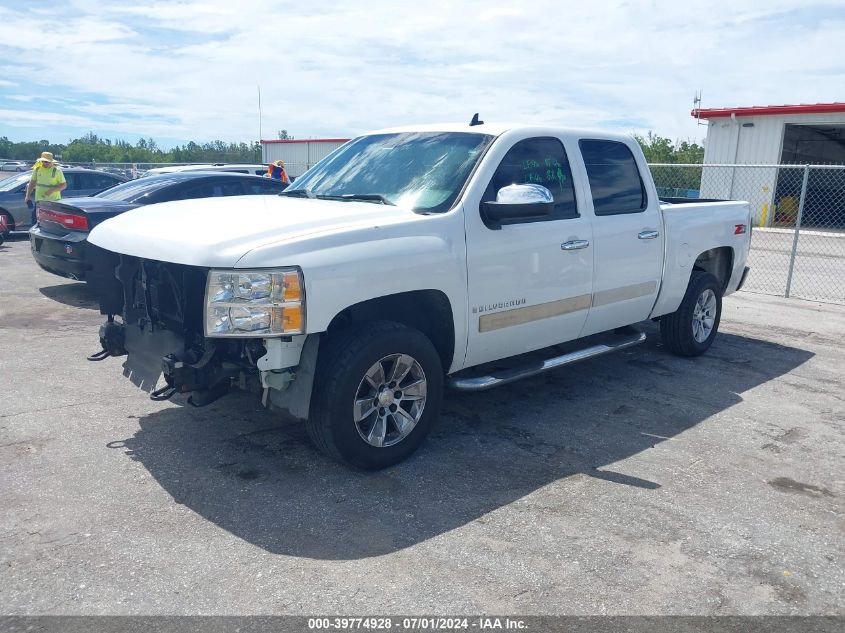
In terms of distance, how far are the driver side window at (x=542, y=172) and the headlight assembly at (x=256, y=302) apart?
5.33 feet

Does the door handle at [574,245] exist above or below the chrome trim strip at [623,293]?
above

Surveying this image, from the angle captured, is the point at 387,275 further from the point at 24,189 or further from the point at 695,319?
the point at 24,189

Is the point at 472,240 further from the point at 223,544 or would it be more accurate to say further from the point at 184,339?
the point at 223,544

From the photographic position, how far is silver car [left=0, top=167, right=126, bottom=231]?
1498 centimetres

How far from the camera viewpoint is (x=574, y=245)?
17.2 ft

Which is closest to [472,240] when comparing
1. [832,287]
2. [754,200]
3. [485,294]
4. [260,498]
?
[485,294]

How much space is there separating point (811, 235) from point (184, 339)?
23.1 metres

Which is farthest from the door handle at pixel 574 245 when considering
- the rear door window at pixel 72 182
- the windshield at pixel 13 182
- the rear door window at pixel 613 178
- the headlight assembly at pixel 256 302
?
the windshield at pixel 13 182

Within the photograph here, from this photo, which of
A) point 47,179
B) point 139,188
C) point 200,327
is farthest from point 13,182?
point 200,327

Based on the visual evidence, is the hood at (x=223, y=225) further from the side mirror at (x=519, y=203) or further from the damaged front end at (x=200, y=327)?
the side mirror at (x=519, y=203)

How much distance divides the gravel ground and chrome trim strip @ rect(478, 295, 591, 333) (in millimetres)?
783

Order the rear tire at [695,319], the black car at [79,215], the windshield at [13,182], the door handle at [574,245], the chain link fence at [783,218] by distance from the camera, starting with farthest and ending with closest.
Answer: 1. the windshield at [13,182]
2. the chain link fence at [783,218]
3. the black car at [79,215]
4. the rear tire at [695,319]
5. the door handle at [574,245]

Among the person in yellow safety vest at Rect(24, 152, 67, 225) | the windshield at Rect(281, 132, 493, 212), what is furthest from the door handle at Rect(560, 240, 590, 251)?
the person in yellow safety vest at Rect(24, 152, 67, 225)

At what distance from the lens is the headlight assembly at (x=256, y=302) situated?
3.74 metres
